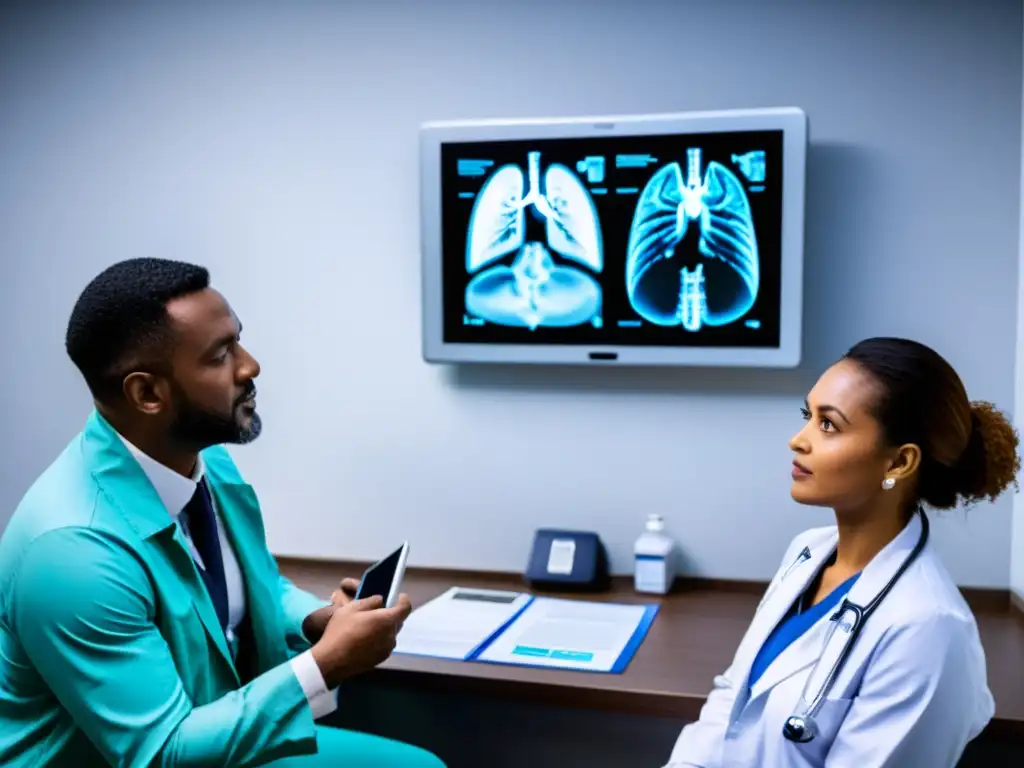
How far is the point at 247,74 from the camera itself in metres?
2.56

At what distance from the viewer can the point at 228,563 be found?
1.75 metres

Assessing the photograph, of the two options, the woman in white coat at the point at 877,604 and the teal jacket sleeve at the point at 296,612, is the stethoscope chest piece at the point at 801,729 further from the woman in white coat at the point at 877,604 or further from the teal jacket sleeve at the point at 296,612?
the teal jacket sleeve at the point at 296,612

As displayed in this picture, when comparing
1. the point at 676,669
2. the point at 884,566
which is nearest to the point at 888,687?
the point at 884,566

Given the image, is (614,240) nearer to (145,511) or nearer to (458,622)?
(458,622)

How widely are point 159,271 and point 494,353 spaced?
97 centimetres

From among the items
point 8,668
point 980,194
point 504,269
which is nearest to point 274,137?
point 504,269

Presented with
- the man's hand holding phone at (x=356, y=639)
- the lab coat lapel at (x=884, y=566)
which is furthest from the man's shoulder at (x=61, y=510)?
the lab coat lapel at (x=884, y=566)

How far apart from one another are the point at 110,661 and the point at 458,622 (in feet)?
3.06

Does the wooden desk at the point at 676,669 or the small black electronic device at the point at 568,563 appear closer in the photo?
the wooden desk at the point at 676,669

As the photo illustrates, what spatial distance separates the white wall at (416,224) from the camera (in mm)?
2170

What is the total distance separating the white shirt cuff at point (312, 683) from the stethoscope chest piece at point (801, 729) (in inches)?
26.9

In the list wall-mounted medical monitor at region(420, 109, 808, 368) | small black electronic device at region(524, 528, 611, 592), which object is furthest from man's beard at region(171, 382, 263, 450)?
small black electronic device at region(524, 528, 611, 592)

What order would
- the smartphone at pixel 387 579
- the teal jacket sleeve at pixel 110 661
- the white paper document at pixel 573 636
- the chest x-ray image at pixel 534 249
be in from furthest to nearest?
the chest x-ray image at pixel 534 249
the white paper document at pixel 573 636
the smartphone at pixel 387 579
the teal jacket sleeve at pixel 110 661

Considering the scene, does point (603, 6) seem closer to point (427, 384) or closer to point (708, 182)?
point (708, 182)
